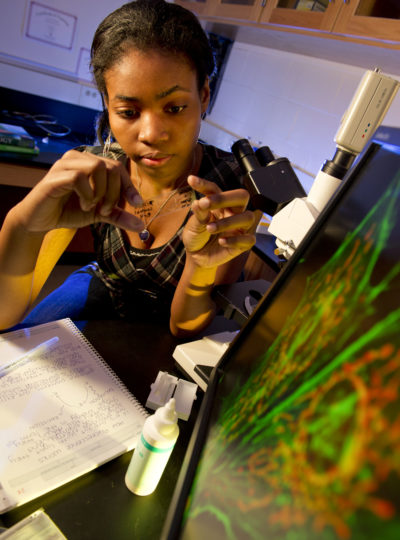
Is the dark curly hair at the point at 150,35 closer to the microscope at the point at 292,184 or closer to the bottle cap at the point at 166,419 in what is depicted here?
the microscope at the point at 292,184

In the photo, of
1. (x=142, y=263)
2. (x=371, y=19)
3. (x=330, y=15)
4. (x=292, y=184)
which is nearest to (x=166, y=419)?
(x=292, y=184)

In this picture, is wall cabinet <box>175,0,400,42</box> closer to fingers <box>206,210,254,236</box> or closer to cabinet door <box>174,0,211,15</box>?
cabinet door <box>174,0,211,15</box>

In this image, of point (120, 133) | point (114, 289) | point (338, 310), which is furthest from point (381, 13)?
point (338, 310)

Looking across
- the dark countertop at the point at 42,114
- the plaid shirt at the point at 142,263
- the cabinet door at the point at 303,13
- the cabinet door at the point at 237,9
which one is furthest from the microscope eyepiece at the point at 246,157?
the cabinet door at the point at 237,9

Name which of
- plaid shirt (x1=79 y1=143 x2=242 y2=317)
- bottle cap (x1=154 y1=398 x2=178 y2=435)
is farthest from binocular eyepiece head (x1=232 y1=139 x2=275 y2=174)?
bottle cap (x1=154 y1=398 x2=178 y2=435)

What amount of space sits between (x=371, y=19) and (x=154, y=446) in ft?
5.98

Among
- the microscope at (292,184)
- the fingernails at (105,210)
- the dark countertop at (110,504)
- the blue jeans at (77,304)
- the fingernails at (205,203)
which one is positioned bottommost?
the blue jeans at (77,304)

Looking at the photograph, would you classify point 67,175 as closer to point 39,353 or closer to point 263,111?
point 39,353

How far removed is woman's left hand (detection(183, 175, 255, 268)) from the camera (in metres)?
0.70

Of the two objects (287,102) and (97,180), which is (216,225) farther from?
(287,102)

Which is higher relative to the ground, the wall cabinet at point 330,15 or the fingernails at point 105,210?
the wall cabinet at point 330,15

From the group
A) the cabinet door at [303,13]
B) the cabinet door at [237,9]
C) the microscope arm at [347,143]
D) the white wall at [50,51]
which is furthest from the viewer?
the white wall at [50,51]

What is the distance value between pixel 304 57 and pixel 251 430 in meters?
2.50

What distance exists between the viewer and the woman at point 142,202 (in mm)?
725
